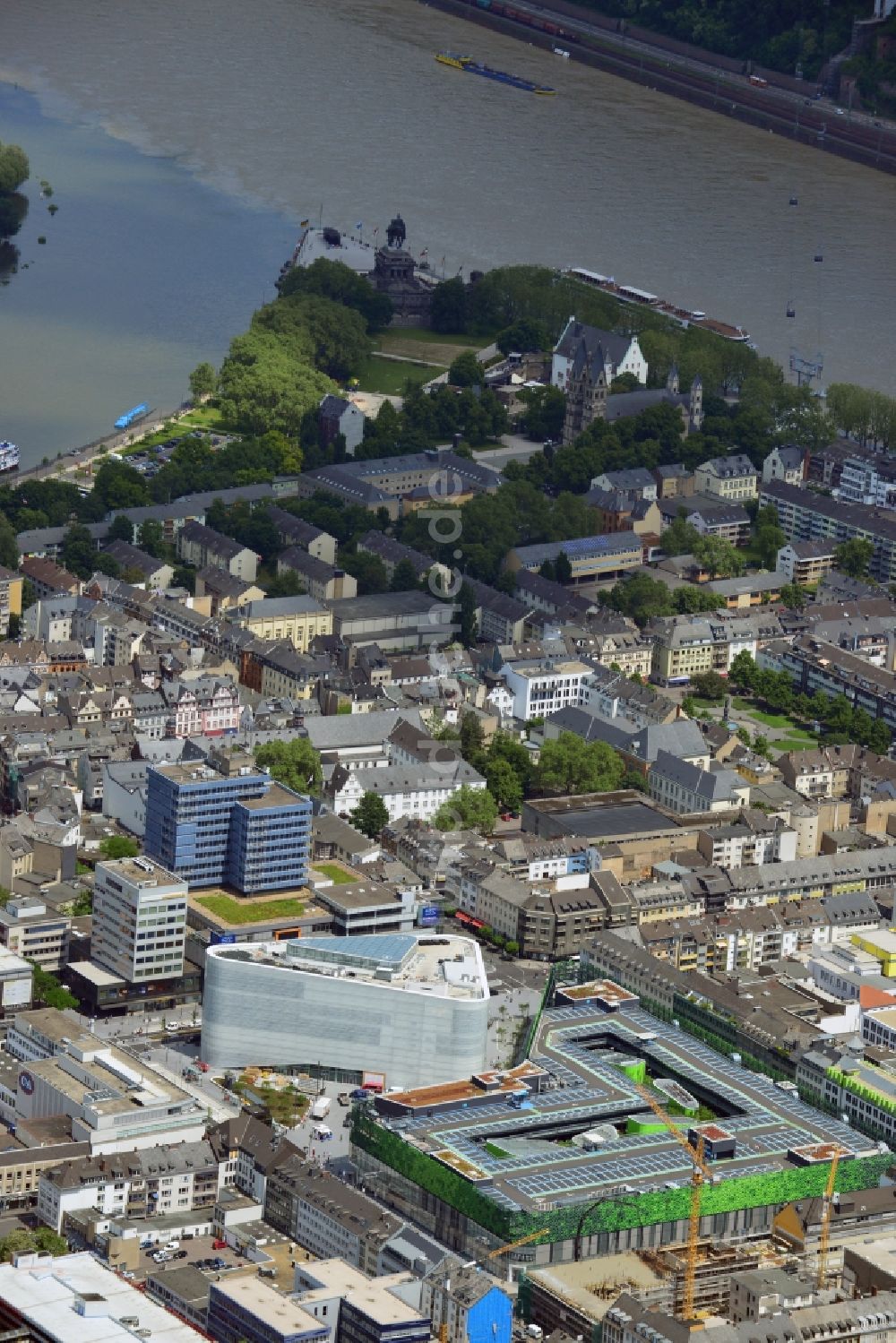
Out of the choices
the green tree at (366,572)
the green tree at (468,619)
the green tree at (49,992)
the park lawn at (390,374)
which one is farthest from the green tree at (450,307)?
the green tree at (49,992)

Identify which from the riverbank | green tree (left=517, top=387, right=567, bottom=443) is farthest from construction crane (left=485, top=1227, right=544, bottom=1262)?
the riverbank

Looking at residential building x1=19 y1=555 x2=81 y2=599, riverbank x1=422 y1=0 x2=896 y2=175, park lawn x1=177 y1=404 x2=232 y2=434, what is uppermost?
A: riverbank x1=422 y1=0 x2=896 y2=175

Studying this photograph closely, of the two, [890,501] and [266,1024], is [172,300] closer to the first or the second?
[890,501]

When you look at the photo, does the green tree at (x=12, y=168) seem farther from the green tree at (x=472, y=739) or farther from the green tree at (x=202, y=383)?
the green tree at (x=472, y=739)

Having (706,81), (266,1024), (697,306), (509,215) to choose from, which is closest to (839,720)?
(266,1024)

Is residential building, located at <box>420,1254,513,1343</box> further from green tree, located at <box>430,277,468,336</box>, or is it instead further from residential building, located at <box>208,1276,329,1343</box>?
green tree, located at <box>430,277,468,336</box>

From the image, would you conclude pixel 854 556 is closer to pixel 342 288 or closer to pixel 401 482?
pixel 401 482
